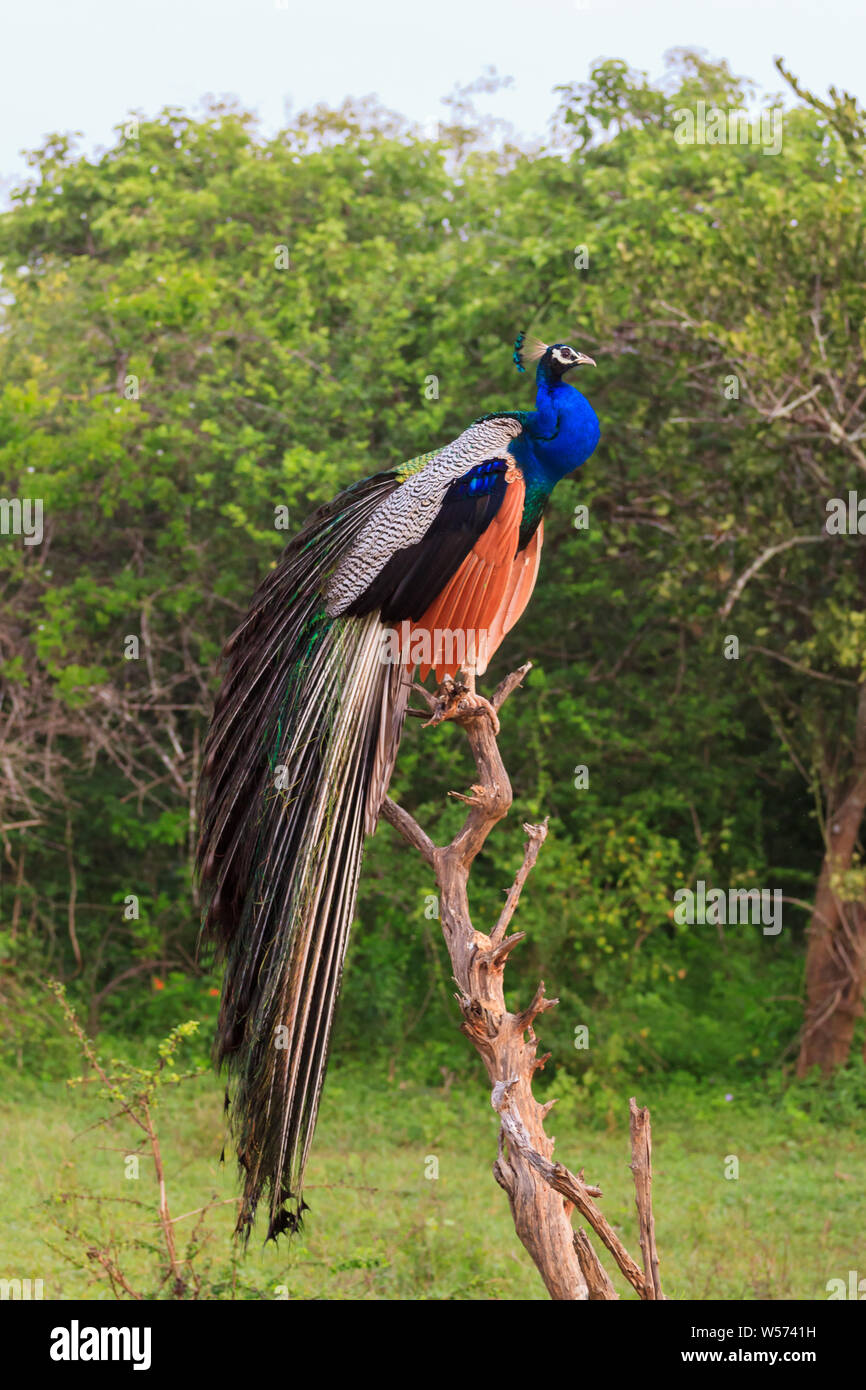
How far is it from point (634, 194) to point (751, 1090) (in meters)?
5.34

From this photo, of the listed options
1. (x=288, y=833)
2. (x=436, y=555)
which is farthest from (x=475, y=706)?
(x=288, y=833)

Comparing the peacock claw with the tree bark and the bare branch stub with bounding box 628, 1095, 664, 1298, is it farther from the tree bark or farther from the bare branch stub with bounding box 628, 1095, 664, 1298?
the tree bark

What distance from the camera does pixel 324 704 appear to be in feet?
12.5

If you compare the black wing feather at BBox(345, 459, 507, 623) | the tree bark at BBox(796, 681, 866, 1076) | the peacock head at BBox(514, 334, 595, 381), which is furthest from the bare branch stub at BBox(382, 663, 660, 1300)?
the tree bark at BBox(796, 681, 866, 1076)

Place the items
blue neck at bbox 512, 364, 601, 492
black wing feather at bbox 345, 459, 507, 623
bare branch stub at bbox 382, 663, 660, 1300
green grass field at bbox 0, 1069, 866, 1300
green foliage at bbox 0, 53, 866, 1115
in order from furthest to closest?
green foliage at bbox 0, 53, 866, 1115
green grass field at bbox 0, 1069, 866, 1300
blue neck at bbox 512, 364, 601, 492
black wing feather at bbox 345, 459, 507, 623
bare branch stub at bbox 382, 663, 660, 1300

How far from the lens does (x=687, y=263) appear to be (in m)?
7.39

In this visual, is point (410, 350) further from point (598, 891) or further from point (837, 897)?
point (837, 897)

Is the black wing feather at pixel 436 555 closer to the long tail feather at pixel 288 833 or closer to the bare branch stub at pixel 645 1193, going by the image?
the long tail feather at pixel 288 833

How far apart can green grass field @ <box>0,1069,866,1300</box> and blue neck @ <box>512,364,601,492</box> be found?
2.79 meters

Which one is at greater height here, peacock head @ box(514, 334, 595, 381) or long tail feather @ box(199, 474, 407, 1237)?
peacock head @ box(514, 334, 595, 381)

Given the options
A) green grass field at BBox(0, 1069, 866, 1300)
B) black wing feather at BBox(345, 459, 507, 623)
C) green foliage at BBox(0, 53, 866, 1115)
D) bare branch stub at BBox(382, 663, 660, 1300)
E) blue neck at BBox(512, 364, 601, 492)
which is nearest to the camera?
bare branch stub at BBox(382, 663, 660, 1300)

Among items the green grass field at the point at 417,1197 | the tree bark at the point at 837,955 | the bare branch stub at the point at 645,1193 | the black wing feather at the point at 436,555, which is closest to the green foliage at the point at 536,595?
the tree bark at the point at 837,955

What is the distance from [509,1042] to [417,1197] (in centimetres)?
334

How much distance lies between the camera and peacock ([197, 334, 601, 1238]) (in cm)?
341
